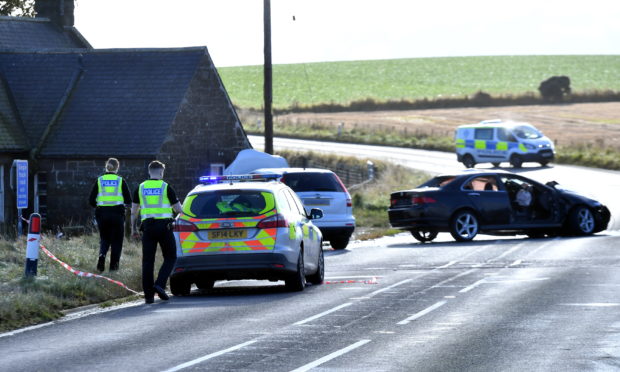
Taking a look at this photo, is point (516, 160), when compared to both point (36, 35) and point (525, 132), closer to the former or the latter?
point (525, 132)

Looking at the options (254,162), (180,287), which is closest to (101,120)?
(254,162)

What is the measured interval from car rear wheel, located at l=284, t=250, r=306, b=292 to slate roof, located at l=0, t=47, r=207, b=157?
19.8 m

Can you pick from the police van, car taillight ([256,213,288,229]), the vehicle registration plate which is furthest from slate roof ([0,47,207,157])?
car taillight ([256,213,288,229])

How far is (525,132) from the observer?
52.8m

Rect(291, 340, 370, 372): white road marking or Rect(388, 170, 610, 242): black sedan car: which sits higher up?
Rect(388, 170, 610, 242): black sedan car

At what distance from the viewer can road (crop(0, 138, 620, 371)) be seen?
10.8m

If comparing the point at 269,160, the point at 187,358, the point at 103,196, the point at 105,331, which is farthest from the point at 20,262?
the point at 269,160

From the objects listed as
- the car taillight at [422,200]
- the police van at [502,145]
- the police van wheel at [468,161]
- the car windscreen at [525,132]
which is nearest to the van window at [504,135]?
the police van at [502,145]

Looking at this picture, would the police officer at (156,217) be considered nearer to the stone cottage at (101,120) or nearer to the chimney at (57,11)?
the stone cottage at (101,120)

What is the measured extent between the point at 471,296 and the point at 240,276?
3.04 meters

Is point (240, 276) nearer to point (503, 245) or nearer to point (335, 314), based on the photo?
point (335, 314)

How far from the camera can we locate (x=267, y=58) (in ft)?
112

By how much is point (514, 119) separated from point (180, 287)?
58.2 metres

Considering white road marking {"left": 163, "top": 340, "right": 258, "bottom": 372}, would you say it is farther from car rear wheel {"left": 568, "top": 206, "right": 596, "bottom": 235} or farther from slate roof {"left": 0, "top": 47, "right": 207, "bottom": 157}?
slate roof {"left": 0, "top": 47, "right": 207, "bottom": 157}
